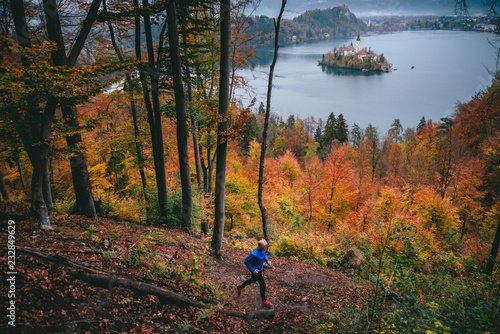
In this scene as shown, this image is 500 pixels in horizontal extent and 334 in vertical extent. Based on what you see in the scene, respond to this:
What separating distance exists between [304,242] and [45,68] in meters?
11.2

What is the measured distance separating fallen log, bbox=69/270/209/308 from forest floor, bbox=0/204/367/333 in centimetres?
6

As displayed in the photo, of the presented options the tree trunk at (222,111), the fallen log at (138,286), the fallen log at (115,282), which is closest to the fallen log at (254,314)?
the fallen log at (115,282)

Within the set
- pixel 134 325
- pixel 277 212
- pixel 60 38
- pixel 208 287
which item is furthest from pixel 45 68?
pixel 277 212

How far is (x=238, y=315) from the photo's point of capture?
4953mm

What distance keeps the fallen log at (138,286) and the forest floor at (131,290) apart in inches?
2.4

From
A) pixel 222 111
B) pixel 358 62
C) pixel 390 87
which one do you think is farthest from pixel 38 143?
pixel 358 62

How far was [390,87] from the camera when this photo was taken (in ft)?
334

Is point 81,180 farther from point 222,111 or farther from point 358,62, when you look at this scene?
point 358,62

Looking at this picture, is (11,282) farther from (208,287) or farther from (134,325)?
(208,287)

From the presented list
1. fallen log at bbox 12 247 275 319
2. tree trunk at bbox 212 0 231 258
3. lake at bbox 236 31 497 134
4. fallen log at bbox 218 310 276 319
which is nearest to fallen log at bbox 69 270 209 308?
fallen log at bbox 12 247 275 319

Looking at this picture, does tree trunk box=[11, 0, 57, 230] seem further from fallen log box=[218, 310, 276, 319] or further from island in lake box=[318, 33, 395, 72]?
island in lake box=[318, 33, 395, 72]

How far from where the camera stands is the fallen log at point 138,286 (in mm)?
3957

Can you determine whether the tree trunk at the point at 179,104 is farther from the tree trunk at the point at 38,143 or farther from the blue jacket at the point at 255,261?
the blue jacket at the point at 255,261

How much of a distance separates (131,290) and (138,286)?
0.39 ft
